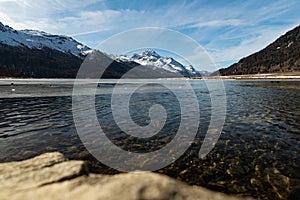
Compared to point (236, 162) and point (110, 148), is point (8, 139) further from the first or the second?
point (236, 162)

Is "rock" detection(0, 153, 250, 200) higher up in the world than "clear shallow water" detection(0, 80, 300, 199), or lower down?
higher up

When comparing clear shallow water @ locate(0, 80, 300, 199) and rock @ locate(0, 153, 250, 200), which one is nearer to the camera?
rock @ locate(0, 153, 250, 200)

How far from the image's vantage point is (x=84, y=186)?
200 inches

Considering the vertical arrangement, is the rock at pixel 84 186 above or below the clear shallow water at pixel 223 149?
above

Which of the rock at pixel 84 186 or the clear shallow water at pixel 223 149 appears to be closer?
the rock at pixel 84 186

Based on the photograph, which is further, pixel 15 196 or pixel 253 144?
pixel 253 144

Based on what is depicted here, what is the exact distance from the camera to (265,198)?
7.95m

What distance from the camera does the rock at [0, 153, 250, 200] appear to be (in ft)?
15.2

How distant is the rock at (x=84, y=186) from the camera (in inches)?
183

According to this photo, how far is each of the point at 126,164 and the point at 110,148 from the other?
8.81 ft

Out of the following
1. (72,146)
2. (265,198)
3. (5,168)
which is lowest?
(265,198)

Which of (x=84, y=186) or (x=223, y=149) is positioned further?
(x=223, y=149)

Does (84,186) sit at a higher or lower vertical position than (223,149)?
higher

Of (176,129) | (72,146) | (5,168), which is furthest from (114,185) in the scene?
(176,129)
